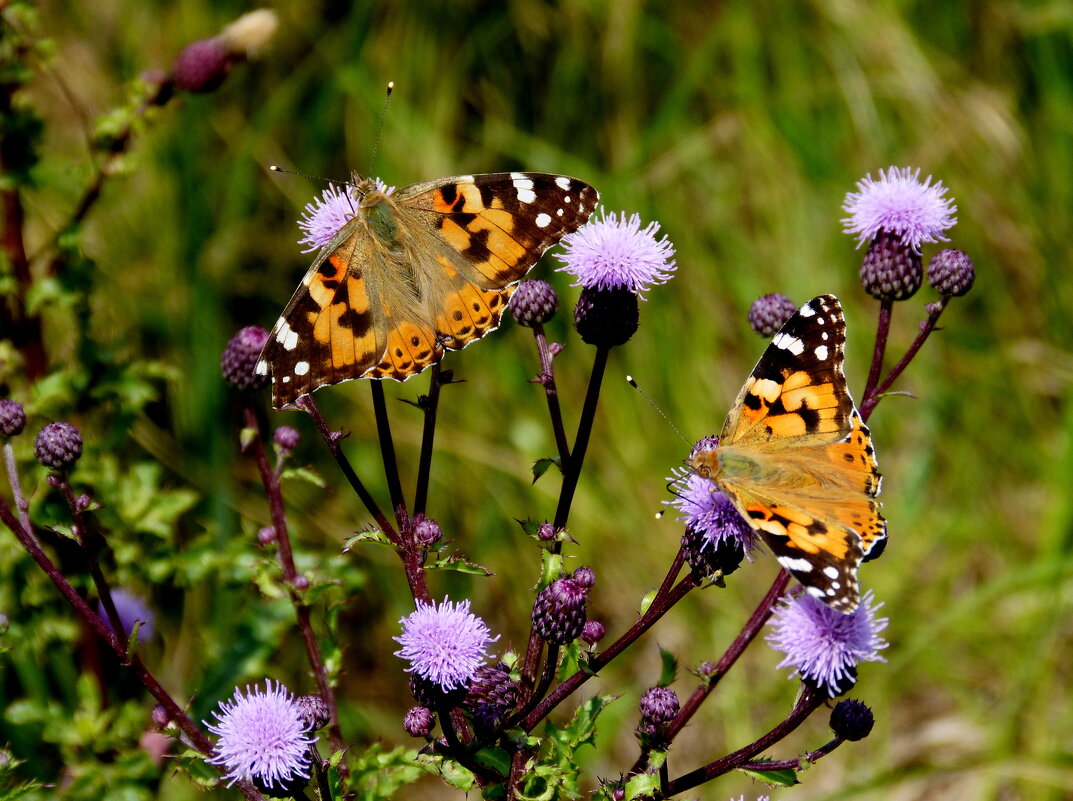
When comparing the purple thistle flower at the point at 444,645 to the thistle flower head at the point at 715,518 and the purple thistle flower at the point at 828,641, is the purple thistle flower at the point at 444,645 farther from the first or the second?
the purple thistle flower at the point at 828,641

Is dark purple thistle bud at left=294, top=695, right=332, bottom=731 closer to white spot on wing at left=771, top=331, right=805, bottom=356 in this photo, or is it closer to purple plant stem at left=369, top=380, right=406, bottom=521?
purple plant stem at left=369, top=380, right=406, bottom=521

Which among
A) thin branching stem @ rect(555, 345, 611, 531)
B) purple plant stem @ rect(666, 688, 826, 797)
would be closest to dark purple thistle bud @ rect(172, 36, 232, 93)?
thin branching stem @ rect(555, 345, 611, 531)

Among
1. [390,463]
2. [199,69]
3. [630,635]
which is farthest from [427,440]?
[199,69]

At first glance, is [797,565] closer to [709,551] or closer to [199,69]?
[709,551]

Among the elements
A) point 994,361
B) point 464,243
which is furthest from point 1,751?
point 994,361

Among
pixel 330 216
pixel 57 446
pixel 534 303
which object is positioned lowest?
pixel 57 446

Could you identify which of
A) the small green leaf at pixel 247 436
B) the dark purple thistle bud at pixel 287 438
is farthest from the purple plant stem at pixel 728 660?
the small green leaf at pixel 247 436
